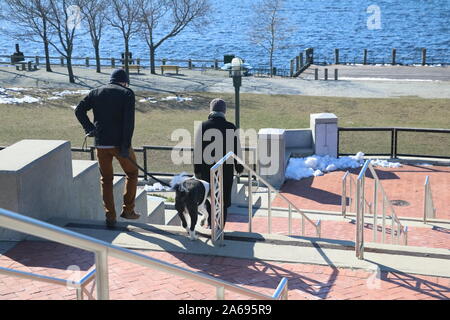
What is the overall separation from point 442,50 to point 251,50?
850 inches

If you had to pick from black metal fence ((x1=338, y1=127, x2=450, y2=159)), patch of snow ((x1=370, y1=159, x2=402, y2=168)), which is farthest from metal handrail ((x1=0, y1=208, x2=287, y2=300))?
black metal fence ((x1=338, y1=127, x2=450, y2=159))

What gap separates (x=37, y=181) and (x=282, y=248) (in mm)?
2767

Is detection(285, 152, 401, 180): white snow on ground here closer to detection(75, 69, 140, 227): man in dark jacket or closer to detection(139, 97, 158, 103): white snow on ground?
detection(75, 69, 140, 227): man in dark jacket

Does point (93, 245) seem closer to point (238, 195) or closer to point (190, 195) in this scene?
point (190, 195)

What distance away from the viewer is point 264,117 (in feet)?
76.3

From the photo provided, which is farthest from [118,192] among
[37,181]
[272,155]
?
[272,155]

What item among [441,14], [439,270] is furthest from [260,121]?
[441,14]

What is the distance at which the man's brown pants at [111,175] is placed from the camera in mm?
7164

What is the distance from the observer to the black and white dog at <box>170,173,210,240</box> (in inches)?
265

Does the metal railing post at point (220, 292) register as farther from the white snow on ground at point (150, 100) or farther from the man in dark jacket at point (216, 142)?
Answer: the white snow on ground at point (150, 100)

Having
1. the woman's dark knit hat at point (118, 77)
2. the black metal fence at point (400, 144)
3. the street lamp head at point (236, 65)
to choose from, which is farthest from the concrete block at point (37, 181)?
the black metal fence at point (400, 144)

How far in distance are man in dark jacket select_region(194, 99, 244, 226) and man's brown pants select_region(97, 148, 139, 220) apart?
0.73 meters

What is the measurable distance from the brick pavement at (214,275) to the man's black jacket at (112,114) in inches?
49.0

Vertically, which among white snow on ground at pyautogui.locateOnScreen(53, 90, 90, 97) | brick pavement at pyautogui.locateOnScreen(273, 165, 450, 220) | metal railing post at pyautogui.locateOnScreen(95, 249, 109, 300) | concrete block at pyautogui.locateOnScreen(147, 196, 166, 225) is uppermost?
metal railing post at pyautogui.locateOnScreen(95, 249, 109, 300)
